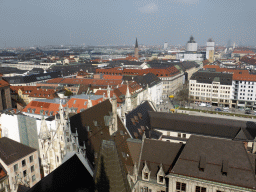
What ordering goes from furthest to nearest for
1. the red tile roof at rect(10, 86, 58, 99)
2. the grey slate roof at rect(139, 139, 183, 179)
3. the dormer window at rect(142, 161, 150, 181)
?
Answer: the red tile roof at rect(10, 86, 58, 99)
the grey slate roof at rect(139, 139, 183, 179)
the dormer window at rect(142, 161, 150, 181)

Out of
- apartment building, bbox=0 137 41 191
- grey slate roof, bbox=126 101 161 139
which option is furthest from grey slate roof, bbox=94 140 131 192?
apartment building, bbox=0 137 41 191

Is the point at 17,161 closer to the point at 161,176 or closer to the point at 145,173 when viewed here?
the point at 145,173

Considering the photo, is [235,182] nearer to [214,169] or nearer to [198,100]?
[214,169]

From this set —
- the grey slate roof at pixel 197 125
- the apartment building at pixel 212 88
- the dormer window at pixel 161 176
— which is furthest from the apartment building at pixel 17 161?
the apartment building at pixel 212 88

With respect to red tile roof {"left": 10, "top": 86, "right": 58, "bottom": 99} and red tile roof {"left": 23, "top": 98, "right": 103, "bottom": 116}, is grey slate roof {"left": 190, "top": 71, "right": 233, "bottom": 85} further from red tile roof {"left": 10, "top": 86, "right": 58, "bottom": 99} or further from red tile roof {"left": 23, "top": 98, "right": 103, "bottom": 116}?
red tile roof {"left": 10, "top": 86, "right": 58, "bottom": 99}

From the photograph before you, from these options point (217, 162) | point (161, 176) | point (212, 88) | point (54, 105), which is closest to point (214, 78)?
point (212, 88)

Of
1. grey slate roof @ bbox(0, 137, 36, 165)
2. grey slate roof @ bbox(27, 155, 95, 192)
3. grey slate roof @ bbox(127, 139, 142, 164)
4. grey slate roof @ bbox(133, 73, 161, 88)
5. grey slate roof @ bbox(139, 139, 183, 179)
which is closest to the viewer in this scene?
grey slate roof @ bbox(27, 155, 95, 192)

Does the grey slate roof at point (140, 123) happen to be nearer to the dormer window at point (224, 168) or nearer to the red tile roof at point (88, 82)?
the dormer window at point (224, 168)
